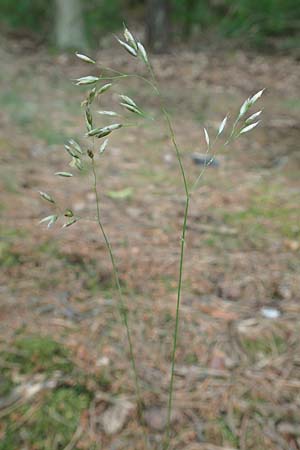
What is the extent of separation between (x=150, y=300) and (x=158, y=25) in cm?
615

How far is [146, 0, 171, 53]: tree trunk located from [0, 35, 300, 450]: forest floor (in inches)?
158

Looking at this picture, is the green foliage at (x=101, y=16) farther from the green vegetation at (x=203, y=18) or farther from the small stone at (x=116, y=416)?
the small stone at (x=116, y=416)

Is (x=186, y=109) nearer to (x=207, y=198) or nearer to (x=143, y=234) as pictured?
(x=207, y=198)

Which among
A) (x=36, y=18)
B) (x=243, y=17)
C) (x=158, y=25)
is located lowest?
(x=158, y=25)

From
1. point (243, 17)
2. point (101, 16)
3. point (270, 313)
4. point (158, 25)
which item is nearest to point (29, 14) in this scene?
point (101, 16)

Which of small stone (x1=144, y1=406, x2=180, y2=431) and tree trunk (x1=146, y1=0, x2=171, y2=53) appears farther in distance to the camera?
tree trunk (x1=146, y1=0, x2=171, y2=53)

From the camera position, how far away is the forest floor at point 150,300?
4.28 ft

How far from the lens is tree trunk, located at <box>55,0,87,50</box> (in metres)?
6.81

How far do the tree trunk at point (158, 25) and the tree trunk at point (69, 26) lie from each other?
105 cm

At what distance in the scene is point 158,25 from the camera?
689 centimetres

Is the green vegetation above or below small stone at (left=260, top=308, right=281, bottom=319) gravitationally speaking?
above

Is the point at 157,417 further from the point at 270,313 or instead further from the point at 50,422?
the point at 270,313

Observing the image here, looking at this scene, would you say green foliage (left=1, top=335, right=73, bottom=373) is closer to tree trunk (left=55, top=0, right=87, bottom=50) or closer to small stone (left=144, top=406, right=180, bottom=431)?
small stone (left=144, top=406, right=180, bottom=431)

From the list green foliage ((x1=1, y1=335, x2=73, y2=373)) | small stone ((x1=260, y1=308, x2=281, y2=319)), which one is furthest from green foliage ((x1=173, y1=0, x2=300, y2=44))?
green foliage ((x1=1, y1=335, x2=73, y2=373))
